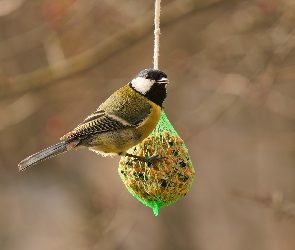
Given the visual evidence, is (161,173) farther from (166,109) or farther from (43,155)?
(166,109)

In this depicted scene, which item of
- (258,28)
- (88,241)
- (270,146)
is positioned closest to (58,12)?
(258,28)

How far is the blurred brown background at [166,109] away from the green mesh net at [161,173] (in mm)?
1372

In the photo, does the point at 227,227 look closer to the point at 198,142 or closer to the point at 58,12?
the point at 198,142

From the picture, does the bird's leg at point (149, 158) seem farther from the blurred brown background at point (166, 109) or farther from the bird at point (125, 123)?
the blurred brown background at point (166, 109)

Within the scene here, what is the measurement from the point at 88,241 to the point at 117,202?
2.07ft

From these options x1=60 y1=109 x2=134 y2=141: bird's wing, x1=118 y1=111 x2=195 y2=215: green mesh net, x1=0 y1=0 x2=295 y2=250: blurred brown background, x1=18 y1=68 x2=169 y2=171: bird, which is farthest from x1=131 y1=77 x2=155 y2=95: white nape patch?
x1=0 y1=0 x2=295 y2=250: blurred brown background

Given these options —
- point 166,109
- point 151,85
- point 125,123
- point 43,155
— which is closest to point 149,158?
point 125,123

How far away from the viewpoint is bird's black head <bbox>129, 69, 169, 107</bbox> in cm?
316

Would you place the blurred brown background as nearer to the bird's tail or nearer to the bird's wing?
the bird's wing

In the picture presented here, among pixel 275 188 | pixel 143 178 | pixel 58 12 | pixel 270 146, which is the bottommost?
pixel 143 178

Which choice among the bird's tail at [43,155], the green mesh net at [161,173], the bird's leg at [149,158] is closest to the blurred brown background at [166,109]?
the green mesh net at [161,173]

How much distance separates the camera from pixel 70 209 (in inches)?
305

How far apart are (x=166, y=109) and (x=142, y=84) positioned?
11.4ft

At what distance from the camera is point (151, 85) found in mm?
3260
